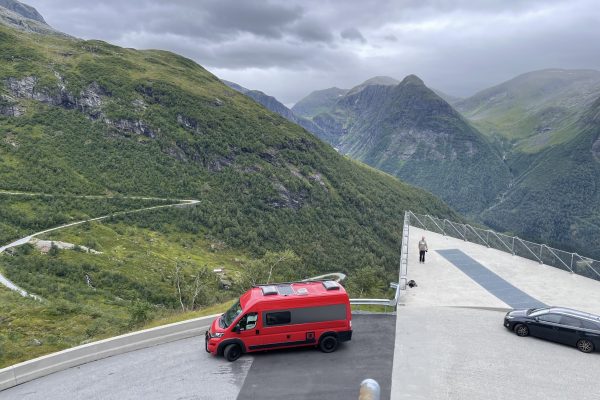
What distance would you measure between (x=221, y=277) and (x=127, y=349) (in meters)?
61.2

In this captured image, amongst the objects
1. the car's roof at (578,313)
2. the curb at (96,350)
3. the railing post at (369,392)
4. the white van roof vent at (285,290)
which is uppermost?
the railing post at (369,392)

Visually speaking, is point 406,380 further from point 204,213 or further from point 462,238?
point 204,213

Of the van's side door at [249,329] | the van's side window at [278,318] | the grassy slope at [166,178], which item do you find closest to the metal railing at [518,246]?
the grassy slope at [166,178]

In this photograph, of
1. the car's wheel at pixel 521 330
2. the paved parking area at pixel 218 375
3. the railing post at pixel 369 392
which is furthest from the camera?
the car's wheel at pixel 521 330

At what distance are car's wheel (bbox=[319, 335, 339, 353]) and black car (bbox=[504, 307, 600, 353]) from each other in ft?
28.5

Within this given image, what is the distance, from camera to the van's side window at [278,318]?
17.2 metres

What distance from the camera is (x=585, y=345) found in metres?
17.7

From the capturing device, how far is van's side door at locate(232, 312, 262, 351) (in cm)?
1719

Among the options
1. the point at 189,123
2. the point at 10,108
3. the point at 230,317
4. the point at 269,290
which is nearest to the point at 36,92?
the point at 10,108

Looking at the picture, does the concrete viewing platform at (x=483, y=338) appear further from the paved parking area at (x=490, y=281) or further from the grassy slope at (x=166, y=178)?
the grassy slope at (x=166, y=178)

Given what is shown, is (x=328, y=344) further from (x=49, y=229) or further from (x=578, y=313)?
(x=49, y=229)

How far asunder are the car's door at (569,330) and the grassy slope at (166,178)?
28946 mm

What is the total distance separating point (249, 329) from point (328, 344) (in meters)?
3.41

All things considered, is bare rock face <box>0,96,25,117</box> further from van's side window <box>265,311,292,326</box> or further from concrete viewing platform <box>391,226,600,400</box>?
van's side window <box>265,311,292,326</box>
